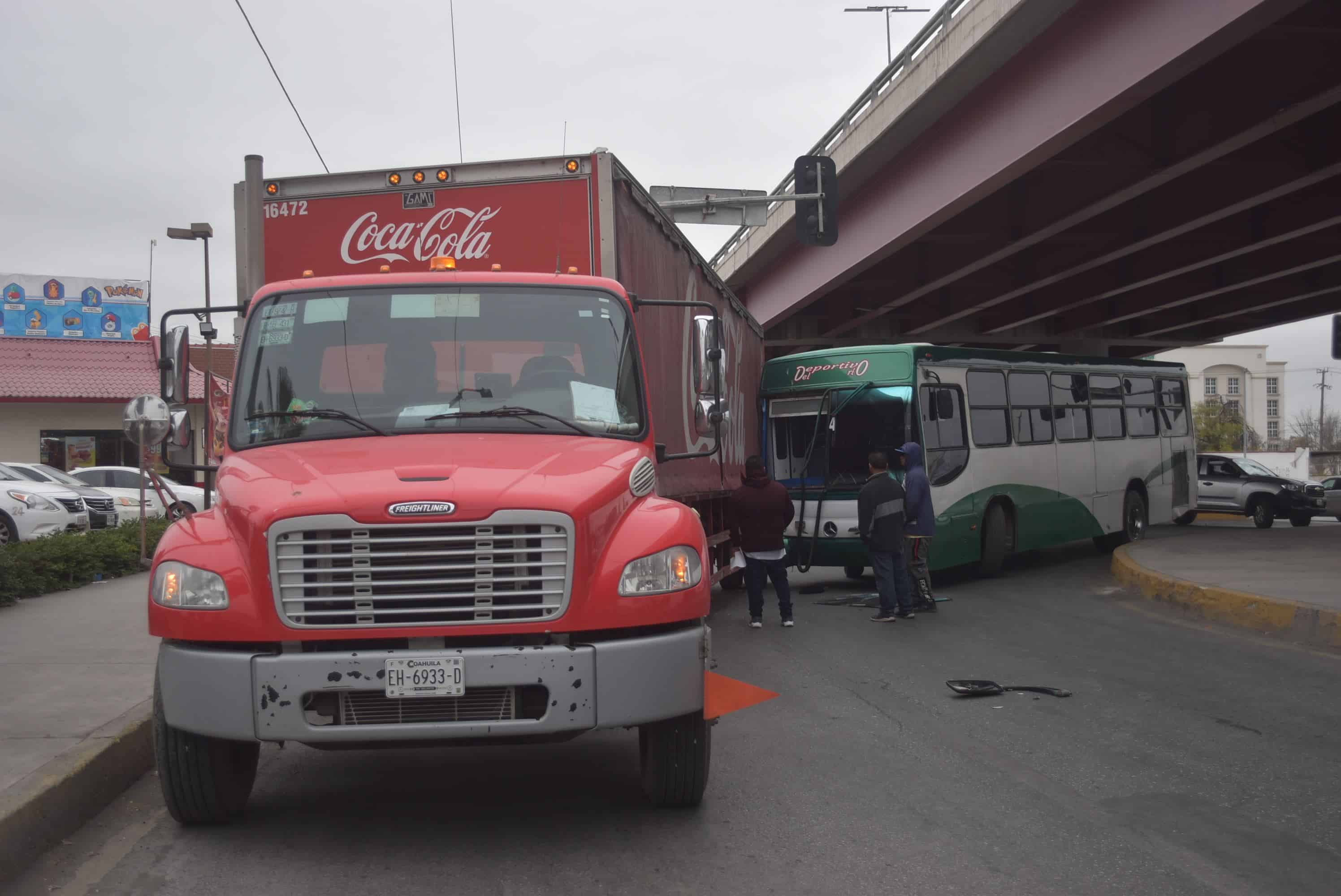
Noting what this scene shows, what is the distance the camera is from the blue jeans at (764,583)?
487 inches

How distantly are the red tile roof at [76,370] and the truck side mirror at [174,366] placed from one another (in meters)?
33.1

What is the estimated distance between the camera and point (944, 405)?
15961mm

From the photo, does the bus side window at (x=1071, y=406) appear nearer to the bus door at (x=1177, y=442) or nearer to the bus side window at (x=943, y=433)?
the bus side window at (x=943, y=433)

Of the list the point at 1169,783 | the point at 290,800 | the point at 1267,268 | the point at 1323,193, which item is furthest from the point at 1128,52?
the point at 1267,268

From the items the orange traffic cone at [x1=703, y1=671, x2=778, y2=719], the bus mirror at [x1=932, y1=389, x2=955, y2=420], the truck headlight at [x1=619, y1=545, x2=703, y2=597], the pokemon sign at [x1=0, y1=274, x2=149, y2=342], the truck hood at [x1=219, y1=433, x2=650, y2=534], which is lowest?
the orange traffic cone at [x1=703, y1=671, x2=778, y2=719]

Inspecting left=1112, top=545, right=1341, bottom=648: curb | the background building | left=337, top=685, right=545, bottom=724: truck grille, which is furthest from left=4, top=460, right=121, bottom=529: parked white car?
the background building

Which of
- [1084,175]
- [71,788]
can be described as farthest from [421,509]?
[1084,175]

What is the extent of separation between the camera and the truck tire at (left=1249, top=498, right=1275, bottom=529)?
1177 inches

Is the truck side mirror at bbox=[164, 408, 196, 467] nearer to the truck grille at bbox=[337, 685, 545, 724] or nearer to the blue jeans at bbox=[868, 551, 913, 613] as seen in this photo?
the truck grille at bbox=[337, 685, 545, 724]

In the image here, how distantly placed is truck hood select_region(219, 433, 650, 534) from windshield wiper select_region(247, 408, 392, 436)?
0.29 feet

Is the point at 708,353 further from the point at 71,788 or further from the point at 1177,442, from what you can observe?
the point at 1177,442

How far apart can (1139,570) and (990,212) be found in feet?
33.8

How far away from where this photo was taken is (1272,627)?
11.2 m

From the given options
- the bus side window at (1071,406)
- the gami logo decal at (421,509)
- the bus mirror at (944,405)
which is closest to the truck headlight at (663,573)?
the gami logo decal at (421,509)
